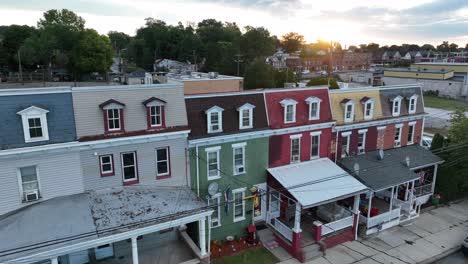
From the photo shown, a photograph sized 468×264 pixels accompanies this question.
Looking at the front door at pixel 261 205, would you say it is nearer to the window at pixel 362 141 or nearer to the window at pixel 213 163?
the window at pixel 213 163

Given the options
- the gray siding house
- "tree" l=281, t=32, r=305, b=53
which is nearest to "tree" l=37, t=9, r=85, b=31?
the gray siding house

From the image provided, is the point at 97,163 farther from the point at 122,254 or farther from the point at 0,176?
the point at 122,254

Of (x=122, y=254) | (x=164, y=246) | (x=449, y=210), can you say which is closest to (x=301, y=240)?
(x=164, y=246)

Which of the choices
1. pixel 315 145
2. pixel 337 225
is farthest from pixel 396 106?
pixel 337 225

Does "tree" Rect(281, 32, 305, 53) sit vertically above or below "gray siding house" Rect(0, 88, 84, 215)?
above

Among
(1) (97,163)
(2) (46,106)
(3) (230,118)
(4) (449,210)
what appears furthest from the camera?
(4) (449,210)

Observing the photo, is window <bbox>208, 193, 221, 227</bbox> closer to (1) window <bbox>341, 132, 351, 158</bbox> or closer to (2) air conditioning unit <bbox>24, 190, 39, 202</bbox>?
(2) air conditioning unit <bbox>24, 190, 39, 202</bbox>

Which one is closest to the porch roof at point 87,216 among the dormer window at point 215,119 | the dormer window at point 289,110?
the dormer window at point 215,119

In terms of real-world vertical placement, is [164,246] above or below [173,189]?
below
